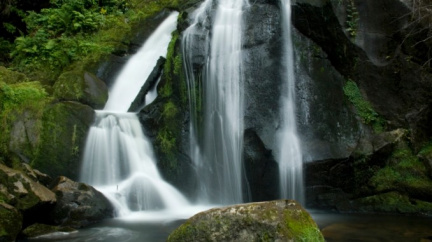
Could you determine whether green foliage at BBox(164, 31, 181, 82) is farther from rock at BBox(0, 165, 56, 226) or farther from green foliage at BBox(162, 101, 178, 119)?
rock at BBox(0, 165, 56, 226)

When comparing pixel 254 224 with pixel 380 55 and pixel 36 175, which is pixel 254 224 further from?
pixel 380 55

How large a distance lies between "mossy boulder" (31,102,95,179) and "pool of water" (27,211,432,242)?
2.01 m

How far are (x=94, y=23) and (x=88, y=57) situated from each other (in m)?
2.23

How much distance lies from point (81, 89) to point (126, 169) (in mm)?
2592

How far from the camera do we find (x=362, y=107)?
34.7 feet

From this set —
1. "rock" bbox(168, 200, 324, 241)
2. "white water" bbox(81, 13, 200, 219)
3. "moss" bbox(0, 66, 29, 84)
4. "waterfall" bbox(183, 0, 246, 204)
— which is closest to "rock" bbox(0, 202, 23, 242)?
"white water" bbox(81, 13, 200, 219)

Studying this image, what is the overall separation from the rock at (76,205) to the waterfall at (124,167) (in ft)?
1.96

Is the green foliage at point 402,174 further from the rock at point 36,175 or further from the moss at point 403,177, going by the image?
the rock at point 36,175

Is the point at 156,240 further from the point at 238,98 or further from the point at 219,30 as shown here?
the point at 219,30

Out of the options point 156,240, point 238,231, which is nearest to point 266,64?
point 156,240

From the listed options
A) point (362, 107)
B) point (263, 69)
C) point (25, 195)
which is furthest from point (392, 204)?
point (25, 195)

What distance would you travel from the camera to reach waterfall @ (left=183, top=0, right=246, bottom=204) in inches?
391

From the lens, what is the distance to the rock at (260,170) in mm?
9656

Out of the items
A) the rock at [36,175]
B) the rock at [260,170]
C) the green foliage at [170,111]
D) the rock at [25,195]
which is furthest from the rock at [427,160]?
the rock at [36,175]
